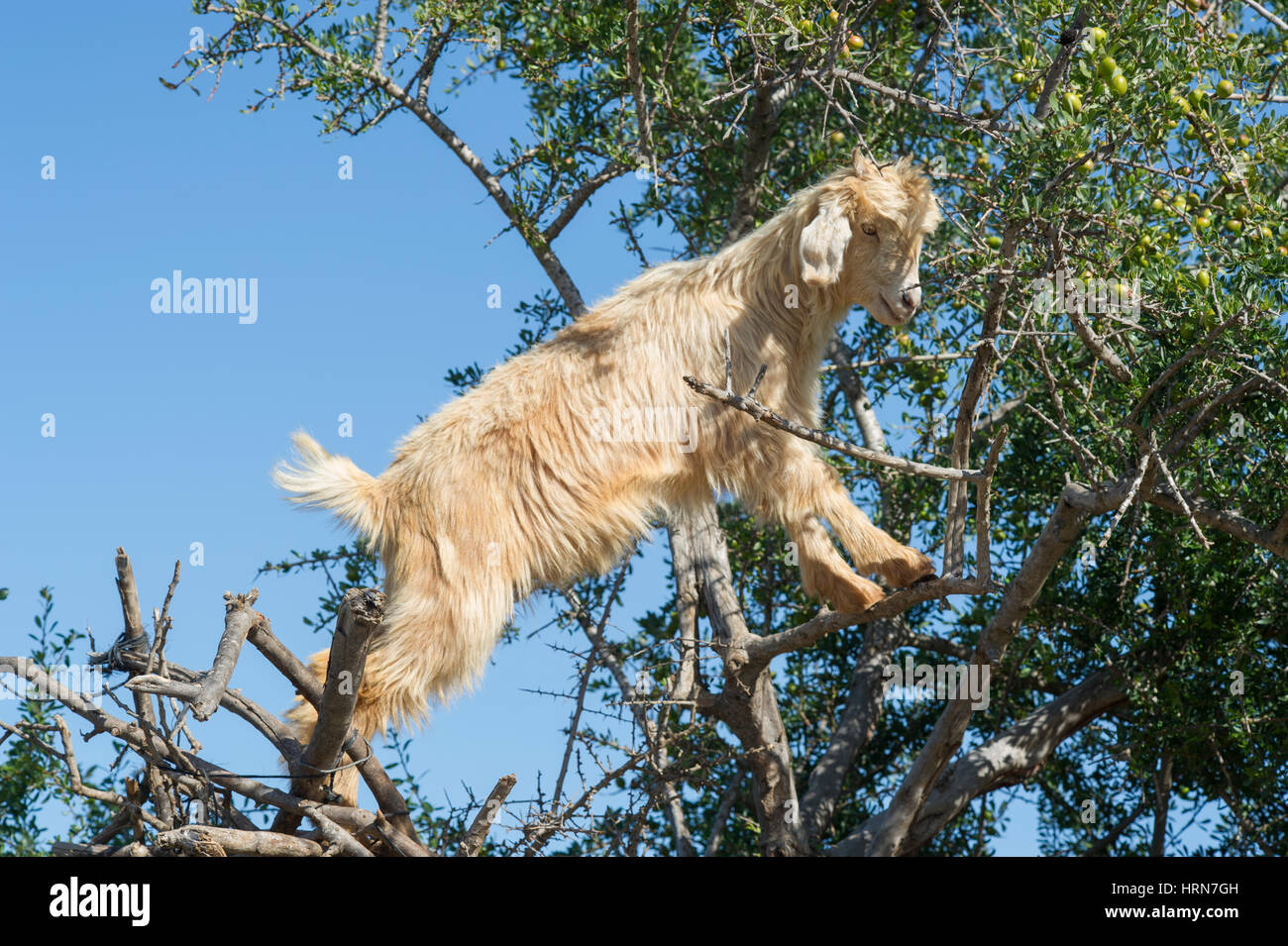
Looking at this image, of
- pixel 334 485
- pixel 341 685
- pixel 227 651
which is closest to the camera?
pixel 227 651

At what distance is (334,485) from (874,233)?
2.85 meters

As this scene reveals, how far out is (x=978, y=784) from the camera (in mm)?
6164

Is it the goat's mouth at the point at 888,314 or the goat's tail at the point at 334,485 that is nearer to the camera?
the goat's tail at the point at 334,485

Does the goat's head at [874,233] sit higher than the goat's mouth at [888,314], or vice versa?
the goat's head at [874,233]

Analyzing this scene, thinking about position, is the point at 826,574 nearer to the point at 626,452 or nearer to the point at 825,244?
the point at 626,452

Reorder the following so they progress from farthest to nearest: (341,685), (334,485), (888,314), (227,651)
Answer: (888,314), (334,485), (341,685), (227,651)

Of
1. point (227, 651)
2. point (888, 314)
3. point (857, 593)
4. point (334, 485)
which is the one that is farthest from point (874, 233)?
point (227, 651)

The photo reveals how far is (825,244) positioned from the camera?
19.4 ft

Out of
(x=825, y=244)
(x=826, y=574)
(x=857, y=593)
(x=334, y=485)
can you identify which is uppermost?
(x=825, y=244)

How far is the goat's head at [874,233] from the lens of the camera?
5.91m

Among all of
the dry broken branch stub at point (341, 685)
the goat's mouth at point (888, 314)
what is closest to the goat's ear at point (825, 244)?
the goat's mouth at point (888, 314)

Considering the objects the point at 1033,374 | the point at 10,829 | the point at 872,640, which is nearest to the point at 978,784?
the point at 872,640

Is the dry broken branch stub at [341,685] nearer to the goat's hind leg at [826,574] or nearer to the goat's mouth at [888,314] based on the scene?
the goat's hind leg at [826,574]
